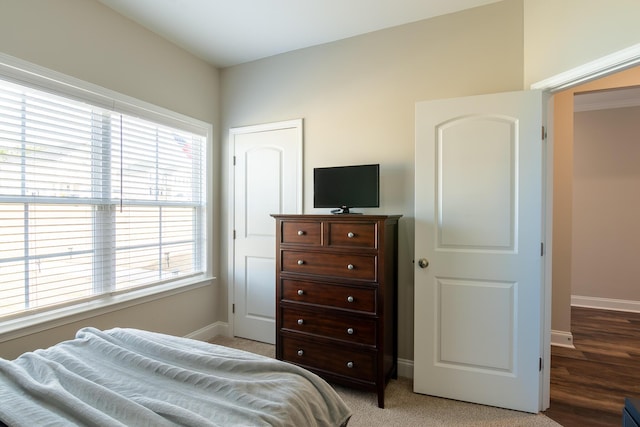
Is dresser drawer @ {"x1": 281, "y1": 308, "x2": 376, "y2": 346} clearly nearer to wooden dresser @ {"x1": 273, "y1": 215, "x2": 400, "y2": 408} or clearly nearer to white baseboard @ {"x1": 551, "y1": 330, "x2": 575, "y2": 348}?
wooden dresser @ {"x1": 273, "y1": 215, "x2": 400, "y2": 408}

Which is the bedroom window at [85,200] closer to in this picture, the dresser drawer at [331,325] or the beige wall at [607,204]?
the dresser drawer at [331,325]

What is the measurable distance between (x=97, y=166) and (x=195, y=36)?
140 cm

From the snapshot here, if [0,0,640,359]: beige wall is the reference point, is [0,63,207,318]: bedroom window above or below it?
below

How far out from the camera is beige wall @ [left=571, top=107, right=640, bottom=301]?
393cm

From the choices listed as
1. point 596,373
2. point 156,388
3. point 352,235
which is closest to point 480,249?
point 352,235

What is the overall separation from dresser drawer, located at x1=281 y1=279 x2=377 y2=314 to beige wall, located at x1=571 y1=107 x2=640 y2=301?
3.86 m

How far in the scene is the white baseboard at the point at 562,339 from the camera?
2.94 m

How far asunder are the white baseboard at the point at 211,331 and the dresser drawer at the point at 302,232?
1532 millimetres

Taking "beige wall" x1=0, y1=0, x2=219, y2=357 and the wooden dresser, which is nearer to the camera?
"beige wall" x1=0, y1=0, x2=219, y2=357

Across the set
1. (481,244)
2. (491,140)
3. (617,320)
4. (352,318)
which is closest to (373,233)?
(352,318)

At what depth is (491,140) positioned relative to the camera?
6.66ft

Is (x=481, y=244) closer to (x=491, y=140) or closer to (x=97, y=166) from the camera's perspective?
(x=491, y=140)

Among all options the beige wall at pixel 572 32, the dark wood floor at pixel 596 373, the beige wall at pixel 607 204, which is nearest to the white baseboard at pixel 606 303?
the beige wall at pixel 607 204

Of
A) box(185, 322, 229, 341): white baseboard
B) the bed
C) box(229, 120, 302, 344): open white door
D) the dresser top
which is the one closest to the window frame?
box(229, 120, 302, 344): open white door
